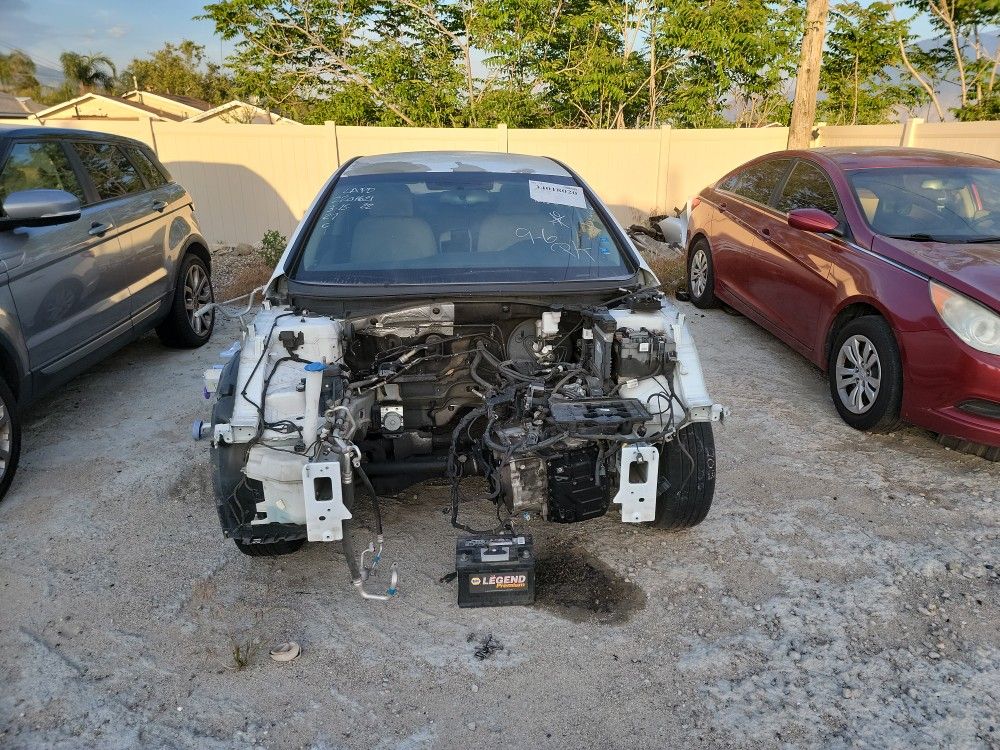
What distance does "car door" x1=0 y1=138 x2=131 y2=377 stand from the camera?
4020 mm

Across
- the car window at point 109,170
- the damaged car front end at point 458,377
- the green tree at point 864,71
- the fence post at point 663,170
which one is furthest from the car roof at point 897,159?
the green tree at point 864,71

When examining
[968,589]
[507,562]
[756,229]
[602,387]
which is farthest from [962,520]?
[756,229]

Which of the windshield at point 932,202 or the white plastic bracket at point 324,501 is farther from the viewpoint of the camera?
the windshield at point 932,202

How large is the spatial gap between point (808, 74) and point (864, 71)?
8.50 m

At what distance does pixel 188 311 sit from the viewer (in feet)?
20.1

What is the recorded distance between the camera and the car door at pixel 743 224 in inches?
237

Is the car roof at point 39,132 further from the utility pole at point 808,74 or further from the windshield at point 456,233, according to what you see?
the utility pole at point 808,74

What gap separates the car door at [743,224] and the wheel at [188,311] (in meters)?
4.59

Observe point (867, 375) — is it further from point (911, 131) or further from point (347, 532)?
point (911, 131)

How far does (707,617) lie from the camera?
2.79m

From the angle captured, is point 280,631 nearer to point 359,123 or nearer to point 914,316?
point 914,316

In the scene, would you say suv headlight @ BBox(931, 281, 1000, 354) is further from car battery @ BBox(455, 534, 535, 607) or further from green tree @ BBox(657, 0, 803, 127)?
green tree @ BBox(657, 0, 803, 127)

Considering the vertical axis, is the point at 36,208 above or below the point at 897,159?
below

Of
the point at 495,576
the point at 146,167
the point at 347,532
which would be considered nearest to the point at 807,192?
the point at 495,576
